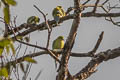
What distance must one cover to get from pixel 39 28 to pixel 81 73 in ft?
3.71

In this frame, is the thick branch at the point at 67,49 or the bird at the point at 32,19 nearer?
the thick branch at the point at 67,49

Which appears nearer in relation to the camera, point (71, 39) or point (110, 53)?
point (71, 39)

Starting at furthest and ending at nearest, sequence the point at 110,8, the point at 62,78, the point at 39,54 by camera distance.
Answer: the point at 110,8, the point at 39,54, the point at 62,78

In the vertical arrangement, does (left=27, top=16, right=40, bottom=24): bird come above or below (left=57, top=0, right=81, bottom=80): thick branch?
below

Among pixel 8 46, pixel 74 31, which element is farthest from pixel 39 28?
pixel 8 46

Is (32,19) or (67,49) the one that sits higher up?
(67,49)

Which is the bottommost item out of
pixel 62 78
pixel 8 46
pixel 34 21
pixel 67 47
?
pixel 34 21

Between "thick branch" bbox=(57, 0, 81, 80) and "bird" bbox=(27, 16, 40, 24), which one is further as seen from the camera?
"bird" bbox=(27, 16, 40, 24)

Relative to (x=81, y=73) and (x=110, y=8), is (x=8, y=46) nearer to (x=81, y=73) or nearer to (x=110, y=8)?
(x=81, y=73)

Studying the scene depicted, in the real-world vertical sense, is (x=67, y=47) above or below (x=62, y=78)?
above

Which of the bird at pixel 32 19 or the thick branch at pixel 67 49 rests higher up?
the thick branch at pixel 67 49

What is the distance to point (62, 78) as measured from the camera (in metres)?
2.97

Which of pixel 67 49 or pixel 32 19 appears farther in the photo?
pixel 32 19

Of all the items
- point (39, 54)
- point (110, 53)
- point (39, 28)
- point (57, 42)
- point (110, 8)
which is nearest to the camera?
point (39, 54)
